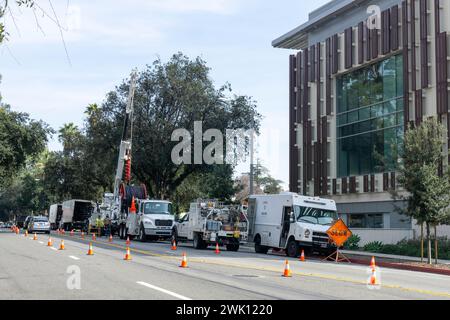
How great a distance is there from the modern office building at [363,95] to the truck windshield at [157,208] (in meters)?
11.1

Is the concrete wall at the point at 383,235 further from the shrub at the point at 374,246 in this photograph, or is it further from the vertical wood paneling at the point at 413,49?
the vertical wood paneling at the point at 413,49

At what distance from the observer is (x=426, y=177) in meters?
24.4

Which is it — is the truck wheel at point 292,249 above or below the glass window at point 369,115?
below

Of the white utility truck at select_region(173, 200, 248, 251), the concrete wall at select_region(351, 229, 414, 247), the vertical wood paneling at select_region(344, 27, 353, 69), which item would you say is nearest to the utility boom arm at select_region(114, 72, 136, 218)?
the white utility truck at select_region(173, 200, 248, 251)

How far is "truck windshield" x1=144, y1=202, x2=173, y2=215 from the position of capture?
123ft

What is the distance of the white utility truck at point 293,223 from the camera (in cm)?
2722

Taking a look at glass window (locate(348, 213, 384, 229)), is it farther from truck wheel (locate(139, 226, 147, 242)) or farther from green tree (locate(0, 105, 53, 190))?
green tree (locate(0, 105, 53, 190))

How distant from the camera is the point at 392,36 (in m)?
37.6

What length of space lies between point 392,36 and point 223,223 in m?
16.0

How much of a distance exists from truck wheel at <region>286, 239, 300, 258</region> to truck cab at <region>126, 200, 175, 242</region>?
10.9 metres

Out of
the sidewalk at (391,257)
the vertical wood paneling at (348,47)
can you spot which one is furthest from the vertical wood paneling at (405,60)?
the sidewalk at (391,257)

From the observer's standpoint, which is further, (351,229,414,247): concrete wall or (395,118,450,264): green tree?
(351,229,414,247): concrete wall

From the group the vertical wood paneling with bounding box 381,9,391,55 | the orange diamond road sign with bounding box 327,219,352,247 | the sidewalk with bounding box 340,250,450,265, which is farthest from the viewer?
the vertical wood paneling with bounding box 381,9,391,55

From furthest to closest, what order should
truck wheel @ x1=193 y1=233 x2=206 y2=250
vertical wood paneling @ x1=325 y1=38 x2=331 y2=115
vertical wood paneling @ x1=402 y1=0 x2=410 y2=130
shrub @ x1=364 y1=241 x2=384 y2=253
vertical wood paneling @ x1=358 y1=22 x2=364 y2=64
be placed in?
vertical wood paneling @ x1=325 y1=38 x2=331 y2=115 → vertical wood paneling @ x1=358 y1=22 x2=364 y2=64 → vertical wood paneling @ x1=402 y1=0 x2=410 y2=130 → shrub @ x1=364 y1=241 x2=384 y2=253 → truck wheel @ x1=193 y1=233 x2=206 y2=250
